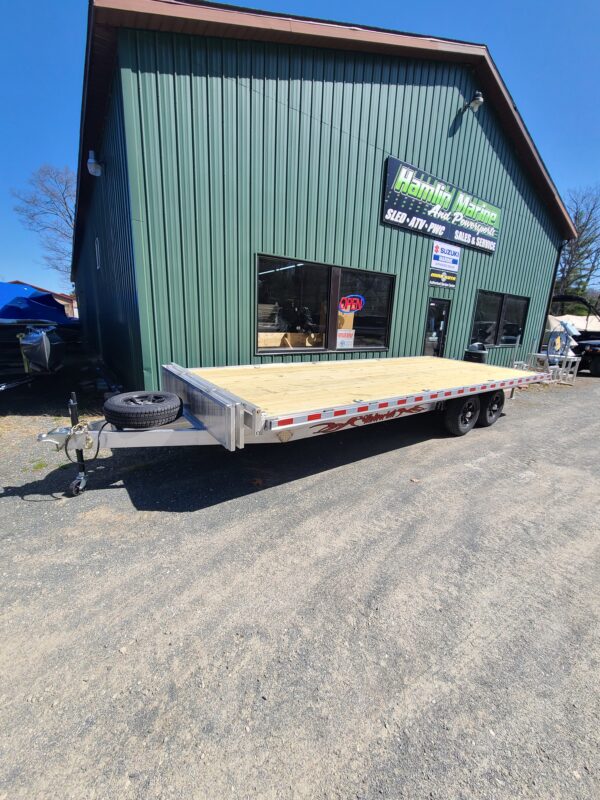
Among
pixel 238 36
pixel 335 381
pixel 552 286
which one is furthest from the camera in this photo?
pixel 552 286

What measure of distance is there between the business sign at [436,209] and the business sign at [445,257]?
7.4 inches

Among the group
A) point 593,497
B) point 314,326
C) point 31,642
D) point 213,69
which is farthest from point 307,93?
point 31,642

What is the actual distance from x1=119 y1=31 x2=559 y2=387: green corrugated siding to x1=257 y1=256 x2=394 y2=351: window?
0.25 metres

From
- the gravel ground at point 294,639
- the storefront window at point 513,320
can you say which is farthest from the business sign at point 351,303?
the storefront window at point 513,320

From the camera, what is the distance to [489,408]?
6570 mm

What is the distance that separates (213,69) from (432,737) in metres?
7.62

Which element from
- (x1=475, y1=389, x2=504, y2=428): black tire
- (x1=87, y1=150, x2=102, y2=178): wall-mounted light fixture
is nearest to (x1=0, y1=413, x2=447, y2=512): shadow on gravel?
(x1=475, y1=389, x2=504, y2=428): black tire

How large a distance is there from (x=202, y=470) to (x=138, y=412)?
48.9 inches

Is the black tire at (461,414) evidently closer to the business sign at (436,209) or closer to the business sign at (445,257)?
the business sign at (436,209)

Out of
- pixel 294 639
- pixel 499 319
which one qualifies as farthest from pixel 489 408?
pixel 499 319

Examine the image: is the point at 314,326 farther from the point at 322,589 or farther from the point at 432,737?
the point at 432,737

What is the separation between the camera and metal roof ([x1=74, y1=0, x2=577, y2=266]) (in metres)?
4.75

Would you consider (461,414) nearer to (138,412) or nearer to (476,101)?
(138,412)

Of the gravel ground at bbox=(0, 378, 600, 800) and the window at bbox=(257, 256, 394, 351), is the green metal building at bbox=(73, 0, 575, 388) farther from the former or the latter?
the gravel ground at bbox=(0, 378, 600, 800)
